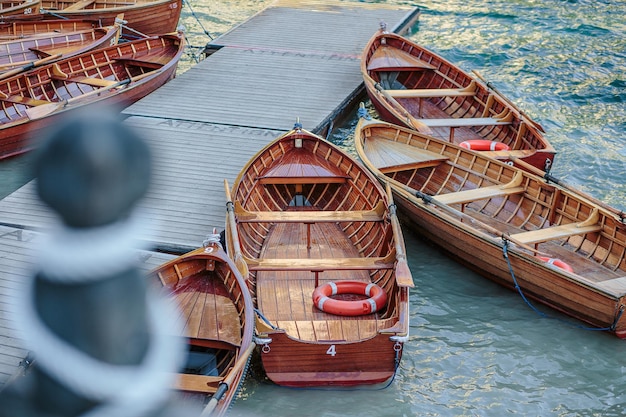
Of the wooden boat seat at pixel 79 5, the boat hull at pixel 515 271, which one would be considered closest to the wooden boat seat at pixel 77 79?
the wooden boat seat at pixel 79 5

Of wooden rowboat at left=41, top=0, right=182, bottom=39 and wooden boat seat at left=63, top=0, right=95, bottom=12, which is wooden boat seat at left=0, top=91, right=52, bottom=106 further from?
wooden boat seat at left=63, top=0, right=95, bottom=12

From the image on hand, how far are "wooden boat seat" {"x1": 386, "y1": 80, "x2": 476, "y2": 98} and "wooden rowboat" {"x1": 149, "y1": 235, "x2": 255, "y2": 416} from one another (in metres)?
7.41

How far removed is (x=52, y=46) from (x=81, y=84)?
2165 millimetres

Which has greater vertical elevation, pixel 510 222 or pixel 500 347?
pixel 510 222

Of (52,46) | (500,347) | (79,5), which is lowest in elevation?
(500,347)

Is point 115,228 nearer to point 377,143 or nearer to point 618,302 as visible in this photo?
point 618,302

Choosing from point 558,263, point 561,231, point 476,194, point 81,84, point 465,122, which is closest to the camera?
point 558,263

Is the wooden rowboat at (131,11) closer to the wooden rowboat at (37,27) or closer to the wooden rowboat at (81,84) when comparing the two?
the wooden rowboat at (37,27)

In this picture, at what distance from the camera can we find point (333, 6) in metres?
22.8

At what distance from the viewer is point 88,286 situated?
4.17 ft

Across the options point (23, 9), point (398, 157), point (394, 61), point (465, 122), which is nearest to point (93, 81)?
point (23, 9)

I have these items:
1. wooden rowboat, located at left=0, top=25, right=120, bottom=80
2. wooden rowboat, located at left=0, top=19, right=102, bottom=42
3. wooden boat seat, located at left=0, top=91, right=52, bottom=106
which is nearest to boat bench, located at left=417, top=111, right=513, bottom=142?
wooden boat seat, located at left=0, top=91, right=52, bottom=106

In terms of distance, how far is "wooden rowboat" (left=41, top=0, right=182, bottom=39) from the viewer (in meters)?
18.7

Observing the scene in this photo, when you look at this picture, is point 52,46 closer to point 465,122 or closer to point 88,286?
point 465,122
